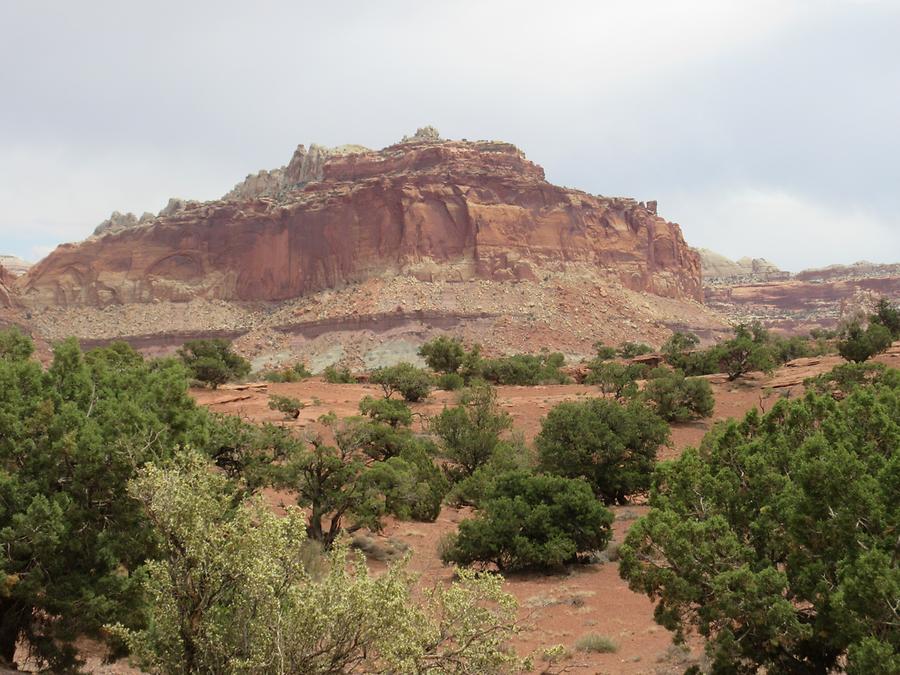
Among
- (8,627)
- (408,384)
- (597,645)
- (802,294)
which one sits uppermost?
(802,294)

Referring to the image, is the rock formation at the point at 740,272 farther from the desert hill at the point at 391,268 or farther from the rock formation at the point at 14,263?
the rock formation at the point at 14,263

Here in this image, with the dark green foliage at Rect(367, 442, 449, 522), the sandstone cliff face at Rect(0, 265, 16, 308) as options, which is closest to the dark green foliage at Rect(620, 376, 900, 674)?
the dark green foliage at Rect(367, 442, 449, 522)

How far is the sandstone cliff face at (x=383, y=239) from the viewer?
93.9 m

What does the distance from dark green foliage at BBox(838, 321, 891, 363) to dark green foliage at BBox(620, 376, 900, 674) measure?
31654 millimetres

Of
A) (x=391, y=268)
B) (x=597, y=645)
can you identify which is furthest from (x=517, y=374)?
(x=391, y=268)

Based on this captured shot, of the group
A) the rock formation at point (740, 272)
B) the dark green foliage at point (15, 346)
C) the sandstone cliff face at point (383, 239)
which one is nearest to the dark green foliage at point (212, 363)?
the dark green foliage at point (15, 346)

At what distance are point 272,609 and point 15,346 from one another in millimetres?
9378

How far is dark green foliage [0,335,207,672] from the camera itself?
8703mm

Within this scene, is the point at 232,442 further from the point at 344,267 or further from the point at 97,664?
the point at 344,267

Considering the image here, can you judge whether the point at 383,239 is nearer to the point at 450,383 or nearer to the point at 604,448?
the point at 450,383

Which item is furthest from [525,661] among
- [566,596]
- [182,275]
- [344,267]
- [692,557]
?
[182,275]

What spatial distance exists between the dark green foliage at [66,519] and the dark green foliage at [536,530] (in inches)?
332

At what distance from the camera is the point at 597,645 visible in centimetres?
1115

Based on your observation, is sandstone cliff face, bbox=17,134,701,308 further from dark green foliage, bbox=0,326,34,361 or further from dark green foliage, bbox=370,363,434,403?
dark green foliage, bbox=0,326,34,361
